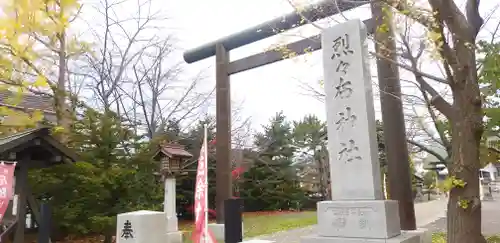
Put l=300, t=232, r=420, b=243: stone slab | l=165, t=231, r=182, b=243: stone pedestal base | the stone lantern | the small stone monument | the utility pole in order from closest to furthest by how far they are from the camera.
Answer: l=300, t=232, r=420, b=243: stone slab → the small stone monument → the utility pole → l=165, t=231, r=182, b=243: stone pedestal base → the stone lantern

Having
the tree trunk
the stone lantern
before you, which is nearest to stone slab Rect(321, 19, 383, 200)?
the tree trunk

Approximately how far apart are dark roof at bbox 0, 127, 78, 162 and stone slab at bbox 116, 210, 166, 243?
8.84 ft

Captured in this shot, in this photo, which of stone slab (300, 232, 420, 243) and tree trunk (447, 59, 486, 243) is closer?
stone slab (300, 232, 420, 243)

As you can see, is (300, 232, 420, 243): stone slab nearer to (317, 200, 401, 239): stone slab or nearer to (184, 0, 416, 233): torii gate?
(317, 200, 401, 239): stone slab

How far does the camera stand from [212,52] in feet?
34.0

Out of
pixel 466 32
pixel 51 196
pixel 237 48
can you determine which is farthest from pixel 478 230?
pixel 51 196

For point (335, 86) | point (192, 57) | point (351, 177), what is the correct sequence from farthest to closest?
point (192, 57), point (335, 86), point (351, 177)

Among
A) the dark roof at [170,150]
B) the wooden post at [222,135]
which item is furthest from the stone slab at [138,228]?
the dark roof at [170,150]

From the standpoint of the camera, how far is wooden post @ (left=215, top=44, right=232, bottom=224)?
9.51m

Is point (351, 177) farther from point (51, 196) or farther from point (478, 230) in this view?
point (51, 196)

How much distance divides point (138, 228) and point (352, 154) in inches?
161

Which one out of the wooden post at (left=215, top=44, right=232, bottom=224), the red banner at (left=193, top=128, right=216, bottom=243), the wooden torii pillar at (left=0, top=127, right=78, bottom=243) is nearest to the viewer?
the red banner at (left=193, top=128, right=216, bottom=243)

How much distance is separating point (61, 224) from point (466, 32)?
31.2 ft

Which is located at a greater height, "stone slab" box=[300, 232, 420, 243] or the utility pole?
the utility pole
